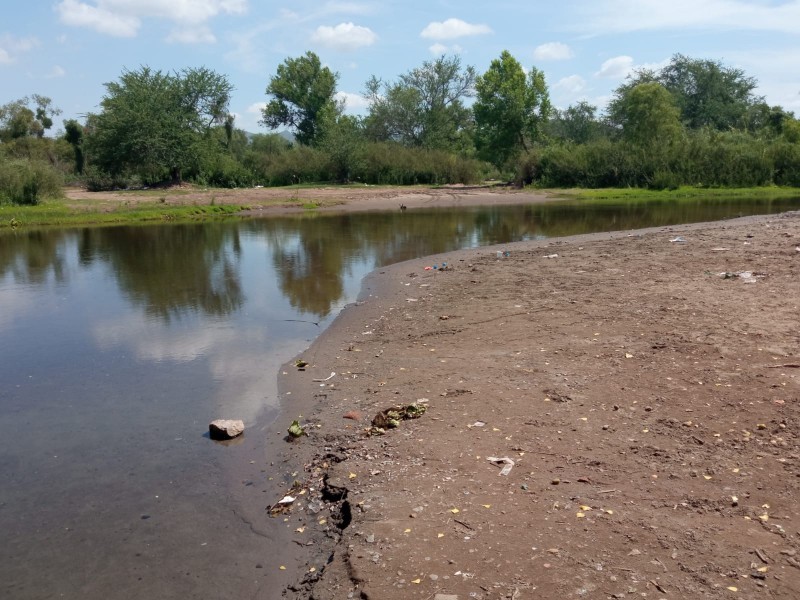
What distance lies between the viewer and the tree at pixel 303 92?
71.5 m

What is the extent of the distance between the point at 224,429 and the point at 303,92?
70.1 meters

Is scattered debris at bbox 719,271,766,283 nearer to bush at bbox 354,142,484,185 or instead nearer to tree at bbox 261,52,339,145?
bush at bbox 354,142,484,185

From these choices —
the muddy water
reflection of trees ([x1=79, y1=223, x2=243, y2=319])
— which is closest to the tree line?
reflection of trees ([x1=79, y1=223, x2=243, y2=319])

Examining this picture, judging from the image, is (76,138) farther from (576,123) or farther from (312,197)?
(576,123)

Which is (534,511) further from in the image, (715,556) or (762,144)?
(762,144)

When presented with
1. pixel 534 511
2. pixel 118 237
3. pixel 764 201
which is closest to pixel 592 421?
pixel 534 511

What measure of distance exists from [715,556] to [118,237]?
2654 cm

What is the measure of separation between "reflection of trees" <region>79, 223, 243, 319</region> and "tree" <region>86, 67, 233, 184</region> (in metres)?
17.0

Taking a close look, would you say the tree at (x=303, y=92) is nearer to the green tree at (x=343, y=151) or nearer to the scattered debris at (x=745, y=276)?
the green tree at (x=343, y=151)

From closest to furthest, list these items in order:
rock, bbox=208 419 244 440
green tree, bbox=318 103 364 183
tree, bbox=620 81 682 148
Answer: rock, bbox=208 419 244 440 < tree, bbox=620 81 682 148 < green tree, bbox=318 103 364 183

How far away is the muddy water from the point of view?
478 cm

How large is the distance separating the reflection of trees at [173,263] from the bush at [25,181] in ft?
26.7

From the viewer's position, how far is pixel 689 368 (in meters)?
6.93

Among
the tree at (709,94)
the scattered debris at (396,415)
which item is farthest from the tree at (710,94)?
the scattered debris at (396,415)
